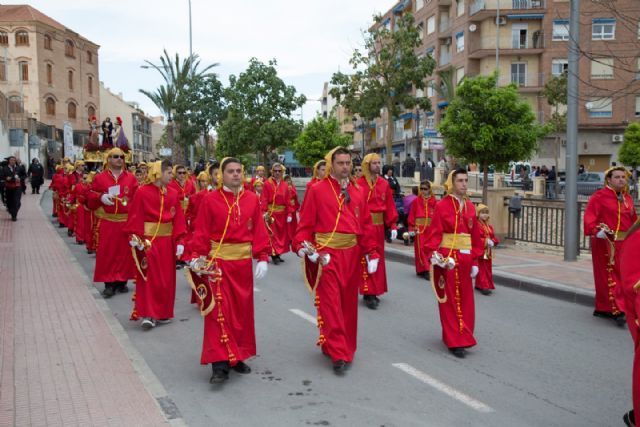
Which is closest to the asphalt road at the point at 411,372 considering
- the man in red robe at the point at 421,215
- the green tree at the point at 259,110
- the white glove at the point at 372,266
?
the white glove at the point at 372,266

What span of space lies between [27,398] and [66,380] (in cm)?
46

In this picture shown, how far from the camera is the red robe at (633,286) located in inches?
139

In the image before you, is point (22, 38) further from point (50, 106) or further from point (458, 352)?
point (458, 352)

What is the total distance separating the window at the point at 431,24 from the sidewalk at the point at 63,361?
4709 cm

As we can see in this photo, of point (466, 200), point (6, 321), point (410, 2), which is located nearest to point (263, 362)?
point (466, 200)

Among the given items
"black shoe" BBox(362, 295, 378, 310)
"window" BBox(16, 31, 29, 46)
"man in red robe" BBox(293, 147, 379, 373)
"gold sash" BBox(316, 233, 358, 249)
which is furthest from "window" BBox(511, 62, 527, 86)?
"gold sash" BBox(316, 233, 358, 249)

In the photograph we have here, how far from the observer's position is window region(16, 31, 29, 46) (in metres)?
59.4

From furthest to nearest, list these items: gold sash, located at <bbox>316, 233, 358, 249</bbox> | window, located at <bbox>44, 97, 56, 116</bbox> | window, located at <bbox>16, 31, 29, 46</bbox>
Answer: window, located at <bbox>44, 97, 56, 116</bbox> < window, located at <bbox>16, 31, 29, 46</bbox> < gold sash, located at <bbox>316, 233, 358, 249</bbox>

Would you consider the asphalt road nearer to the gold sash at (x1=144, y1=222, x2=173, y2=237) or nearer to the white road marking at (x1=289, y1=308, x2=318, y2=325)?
the white road marking at (x1=289, y1=308, x2=318, y2=325)

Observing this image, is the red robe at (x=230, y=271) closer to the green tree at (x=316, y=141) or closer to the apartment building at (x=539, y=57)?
the apartment building at (x=539, y=57)

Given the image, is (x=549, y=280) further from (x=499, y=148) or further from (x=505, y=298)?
(x=499, y=148)

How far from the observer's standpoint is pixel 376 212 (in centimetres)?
975

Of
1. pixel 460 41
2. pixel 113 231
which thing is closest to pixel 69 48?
pixel 460 41

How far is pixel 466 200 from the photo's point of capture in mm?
7070
